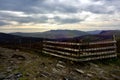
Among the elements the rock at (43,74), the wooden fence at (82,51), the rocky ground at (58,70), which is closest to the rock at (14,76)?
the rocky ground at (58,70)

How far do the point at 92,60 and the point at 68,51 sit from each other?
275 centimetres

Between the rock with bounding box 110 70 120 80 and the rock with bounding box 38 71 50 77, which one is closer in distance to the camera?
the rock with bounding box 38 71 50 77

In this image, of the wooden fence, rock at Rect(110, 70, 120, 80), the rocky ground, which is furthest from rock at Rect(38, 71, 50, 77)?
rock at Rect(110, 70, 120, 80)

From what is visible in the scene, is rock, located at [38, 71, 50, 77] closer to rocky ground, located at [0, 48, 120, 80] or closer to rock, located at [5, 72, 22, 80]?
rocky ground, located at [0, 48, 120, 80]

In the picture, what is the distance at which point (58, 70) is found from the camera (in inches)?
664

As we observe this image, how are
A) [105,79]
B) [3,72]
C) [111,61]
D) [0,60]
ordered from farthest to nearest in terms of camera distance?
[111,61], [0,60], [105,79], [3,72]

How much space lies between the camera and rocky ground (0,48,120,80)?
48.7 ft

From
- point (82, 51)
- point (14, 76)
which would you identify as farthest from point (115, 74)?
point (14, 76)

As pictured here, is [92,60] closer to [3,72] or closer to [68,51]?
[68,51]

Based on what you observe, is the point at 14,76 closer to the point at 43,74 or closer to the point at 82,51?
the point at 43,74

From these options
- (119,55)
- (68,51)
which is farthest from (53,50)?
(119,55)

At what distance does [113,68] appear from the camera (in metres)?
19.4

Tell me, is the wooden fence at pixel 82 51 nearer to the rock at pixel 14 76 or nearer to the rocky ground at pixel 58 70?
the rocky ground at pixel 58 70

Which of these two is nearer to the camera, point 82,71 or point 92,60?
point 82,71
